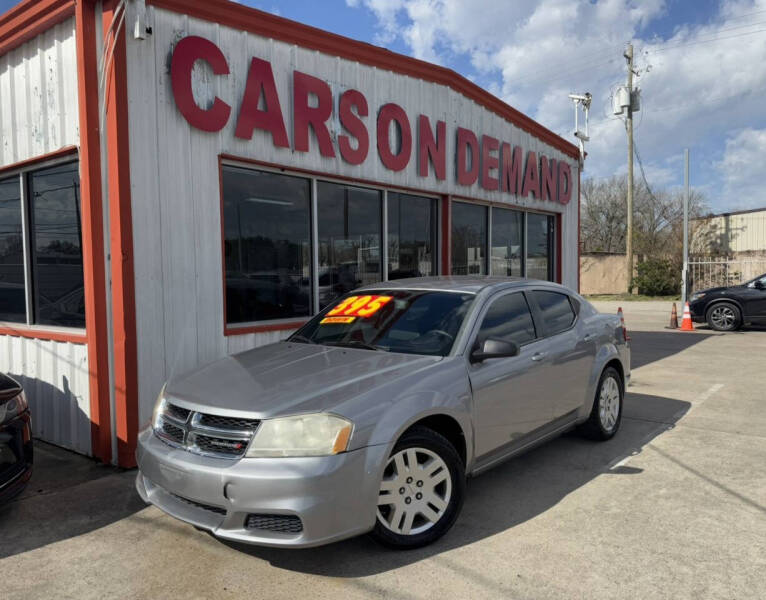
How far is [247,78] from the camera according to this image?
19.9 ft

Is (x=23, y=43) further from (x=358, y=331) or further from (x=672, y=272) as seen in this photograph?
(x=672, y=272)

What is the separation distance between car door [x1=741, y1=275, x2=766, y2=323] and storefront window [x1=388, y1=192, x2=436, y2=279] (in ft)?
31.7

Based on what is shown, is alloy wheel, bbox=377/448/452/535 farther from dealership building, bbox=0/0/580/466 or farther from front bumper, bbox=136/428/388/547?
dealership building, bbox=0/0/580/466

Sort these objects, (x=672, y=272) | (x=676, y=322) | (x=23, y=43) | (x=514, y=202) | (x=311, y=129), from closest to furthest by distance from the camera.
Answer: (x=23, y=43)
(x=311, y=129)
(x=514, y=202)
(x=676, y=322)
(x=672, y=272)

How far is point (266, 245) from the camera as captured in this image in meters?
6.48

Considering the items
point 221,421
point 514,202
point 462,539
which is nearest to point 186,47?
point 221,421

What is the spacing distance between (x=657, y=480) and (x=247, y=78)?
5258mm

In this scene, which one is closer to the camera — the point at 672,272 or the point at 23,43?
the point at 23,43

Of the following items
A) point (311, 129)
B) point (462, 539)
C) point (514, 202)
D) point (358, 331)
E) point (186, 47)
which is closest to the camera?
point (462, 539)

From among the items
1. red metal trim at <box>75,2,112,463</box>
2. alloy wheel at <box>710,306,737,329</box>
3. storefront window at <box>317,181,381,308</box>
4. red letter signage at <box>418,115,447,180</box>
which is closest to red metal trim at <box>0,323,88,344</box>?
red metal trim at <box>75,2,112,463</box>

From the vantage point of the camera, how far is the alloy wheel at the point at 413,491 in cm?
335

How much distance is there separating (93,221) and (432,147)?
4.91 m

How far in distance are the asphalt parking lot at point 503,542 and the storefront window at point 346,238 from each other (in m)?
3.26

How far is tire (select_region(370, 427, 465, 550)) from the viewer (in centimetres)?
335
